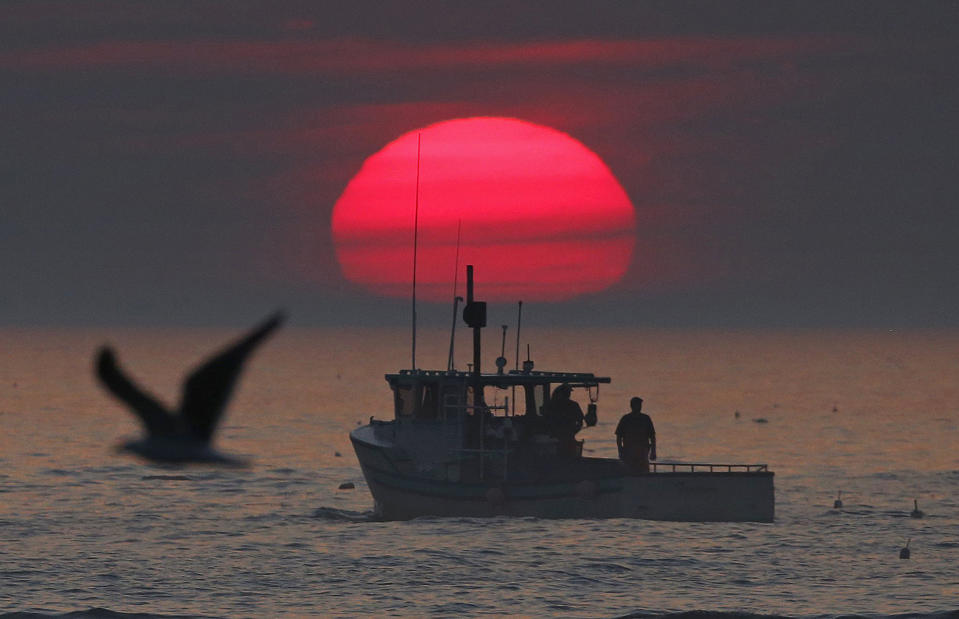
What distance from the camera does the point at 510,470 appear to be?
41344 millimetres

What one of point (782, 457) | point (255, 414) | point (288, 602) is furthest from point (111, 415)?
point (288, 602)

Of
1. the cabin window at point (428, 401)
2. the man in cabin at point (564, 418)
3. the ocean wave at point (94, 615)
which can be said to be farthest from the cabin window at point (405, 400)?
the ocean wave at point (94, 615)

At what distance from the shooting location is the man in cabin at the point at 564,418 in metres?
39.9

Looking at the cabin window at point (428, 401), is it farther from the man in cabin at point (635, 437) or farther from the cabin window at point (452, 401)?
the man in cabin at point (635, 437)

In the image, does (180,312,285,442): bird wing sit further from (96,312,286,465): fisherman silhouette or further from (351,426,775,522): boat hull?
(351,426,775,522): boat hull

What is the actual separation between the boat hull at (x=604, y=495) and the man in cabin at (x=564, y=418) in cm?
92

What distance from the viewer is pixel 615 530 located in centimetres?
4281

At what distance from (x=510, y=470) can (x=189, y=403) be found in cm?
3075

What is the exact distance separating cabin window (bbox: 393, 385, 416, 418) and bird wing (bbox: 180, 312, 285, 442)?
30.8m

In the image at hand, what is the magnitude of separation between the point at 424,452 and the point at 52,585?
37.4 feet

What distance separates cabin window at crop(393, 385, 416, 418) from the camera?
4191 cm

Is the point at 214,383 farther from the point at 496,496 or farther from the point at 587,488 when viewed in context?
the point at 496,496

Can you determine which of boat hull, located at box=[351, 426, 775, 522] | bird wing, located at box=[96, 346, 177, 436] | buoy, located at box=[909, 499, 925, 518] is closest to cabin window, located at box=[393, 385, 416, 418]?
boat hull, located at box=[351, 426, 775, 522]

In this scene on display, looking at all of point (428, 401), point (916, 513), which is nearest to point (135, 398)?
point (428, 401)
